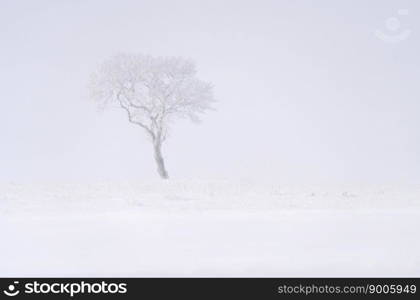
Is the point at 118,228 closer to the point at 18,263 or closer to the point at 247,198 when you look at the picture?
the point at 18,263

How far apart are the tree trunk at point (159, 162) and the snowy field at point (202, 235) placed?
6.23 m

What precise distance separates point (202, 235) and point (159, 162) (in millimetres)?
17501

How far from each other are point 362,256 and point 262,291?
335cm

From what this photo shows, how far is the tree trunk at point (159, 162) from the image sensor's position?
107 feet

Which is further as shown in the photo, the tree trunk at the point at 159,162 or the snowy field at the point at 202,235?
the tree trunk at the point at 159,162

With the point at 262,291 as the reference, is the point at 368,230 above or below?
above

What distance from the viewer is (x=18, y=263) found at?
13.1 m

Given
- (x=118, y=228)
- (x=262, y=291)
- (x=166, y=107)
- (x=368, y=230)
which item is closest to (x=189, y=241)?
(x=118, y=228)

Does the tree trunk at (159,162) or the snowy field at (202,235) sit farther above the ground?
the tree trunk at (159,162)

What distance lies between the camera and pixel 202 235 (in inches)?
613

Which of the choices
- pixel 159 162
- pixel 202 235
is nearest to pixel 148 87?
pixel 159 162

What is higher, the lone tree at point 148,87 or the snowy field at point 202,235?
the lone tree at point 148,87

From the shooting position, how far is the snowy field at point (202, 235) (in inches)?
492

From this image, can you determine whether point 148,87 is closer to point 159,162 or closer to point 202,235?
point 159,162
